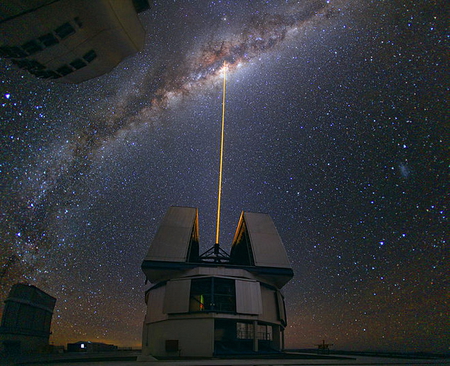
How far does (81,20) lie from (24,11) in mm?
2710

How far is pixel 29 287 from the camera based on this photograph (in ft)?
114

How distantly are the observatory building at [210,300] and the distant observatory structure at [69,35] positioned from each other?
16901 millimetres

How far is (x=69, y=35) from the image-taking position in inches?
683

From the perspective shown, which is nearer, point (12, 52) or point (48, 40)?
point (48, 40)

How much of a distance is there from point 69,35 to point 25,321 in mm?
31953

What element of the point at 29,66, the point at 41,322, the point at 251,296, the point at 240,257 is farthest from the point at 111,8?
the point at 41,322

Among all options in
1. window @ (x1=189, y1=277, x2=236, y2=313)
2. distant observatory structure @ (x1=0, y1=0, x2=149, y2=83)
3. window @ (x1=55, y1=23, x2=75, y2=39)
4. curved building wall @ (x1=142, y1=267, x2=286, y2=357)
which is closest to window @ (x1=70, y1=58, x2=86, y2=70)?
distant observatory structure @ (x1=0, y1=0, x2=149, y2=83)

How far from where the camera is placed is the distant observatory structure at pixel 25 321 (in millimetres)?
31062

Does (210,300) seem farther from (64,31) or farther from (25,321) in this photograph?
(25,321)

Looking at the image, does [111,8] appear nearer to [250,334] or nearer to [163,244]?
[163,244]

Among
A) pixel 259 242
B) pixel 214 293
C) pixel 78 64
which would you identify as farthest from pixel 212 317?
pixel 78 64

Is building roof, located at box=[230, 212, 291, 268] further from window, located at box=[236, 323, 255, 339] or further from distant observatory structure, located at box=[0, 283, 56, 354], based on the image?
distant observatory structure, located at box=[0, 283, 56, 354]

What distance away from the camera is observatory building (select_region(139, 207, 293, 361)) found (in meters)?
23.8

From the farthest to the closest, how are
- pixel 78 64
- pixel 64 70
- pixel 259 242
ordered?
pixel 259 242 < pixel 64 70 < pixel 78 64
